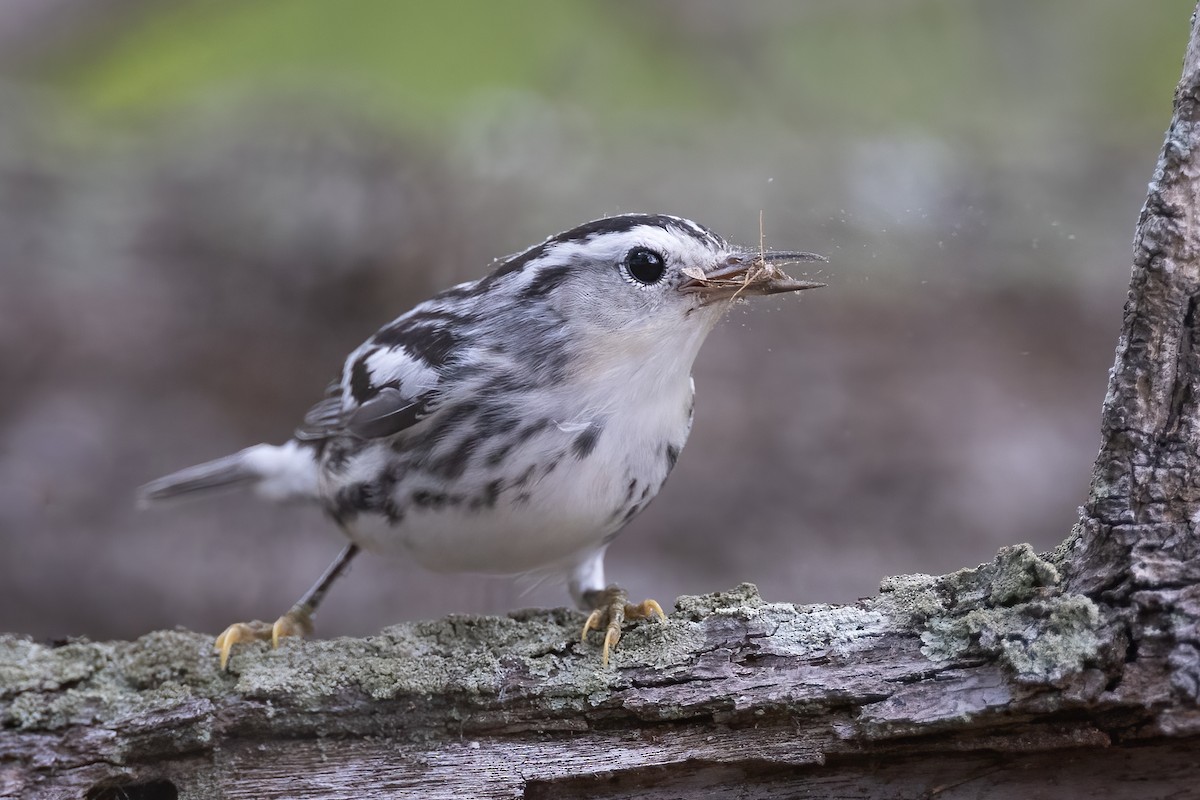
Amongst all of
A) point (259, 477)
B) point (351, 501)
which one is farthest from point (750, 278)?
point (259, 477)

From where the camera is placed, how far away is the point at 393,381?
3.07 m

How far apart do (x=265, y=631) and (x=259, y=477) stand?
0.84 meters

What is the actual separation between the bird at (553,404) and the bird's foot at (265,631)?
1cm

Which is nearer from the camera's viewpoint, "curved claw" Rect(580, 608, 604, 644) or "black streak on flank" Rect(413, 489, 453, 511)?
"curved claw" Rect(580, 608, 604, 644)

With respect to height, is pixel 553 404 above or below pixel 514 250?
below

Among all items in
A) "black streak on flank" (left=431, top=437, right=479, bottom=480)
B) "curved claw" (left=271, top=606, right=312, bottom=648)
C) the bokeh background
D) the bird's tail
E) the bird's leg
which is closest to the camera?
"black streak on flank" (left=431, top=437, right=479, bottom=480)

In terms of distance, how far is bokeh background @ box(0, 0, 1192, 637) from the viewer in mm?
5117

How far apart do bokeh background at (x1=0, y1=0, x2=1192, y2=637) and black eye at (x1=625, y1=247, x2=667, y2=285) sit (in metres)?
1.97

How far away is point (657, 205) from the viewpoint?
522 centimetres

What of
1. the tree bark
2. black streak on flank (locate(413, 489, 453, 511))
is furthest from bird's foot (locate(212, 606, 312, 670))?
black streak on flank (locate(413, 489, 453, 511))

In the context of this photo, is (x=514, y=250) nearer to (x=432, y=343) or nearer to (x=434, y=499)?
(x=432, y=343)

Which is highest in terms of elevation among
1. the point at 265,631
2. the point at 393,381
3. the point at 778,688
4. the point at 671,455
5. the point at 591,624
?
the point at 393,381

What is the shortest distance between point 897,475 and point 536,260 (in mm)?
2789

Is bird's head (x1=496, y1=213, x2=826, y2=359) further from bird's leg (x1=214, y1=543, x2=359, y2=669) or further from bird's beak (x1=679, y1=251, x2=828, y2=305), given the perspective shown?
bird's leg (x1=214, y1=543, x2=359, y2=669)
